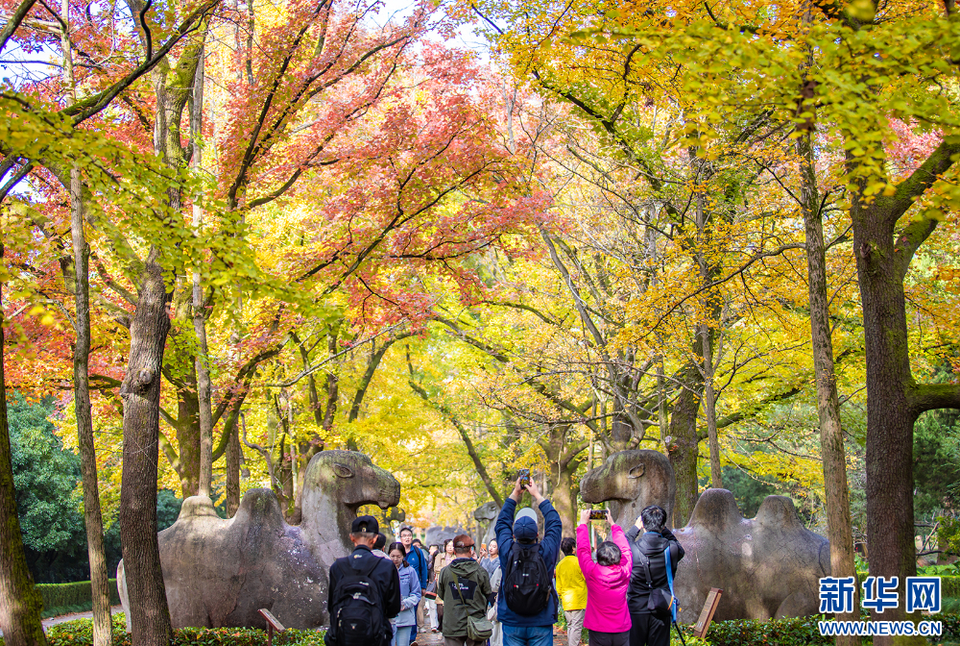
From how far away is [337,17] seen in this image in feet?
37.6

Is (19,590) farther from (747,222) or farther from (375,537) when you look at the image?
(747,222)

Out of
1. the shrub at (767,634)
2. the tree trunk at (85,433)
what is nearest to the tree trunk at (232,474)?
the tree trunk at (85,433)

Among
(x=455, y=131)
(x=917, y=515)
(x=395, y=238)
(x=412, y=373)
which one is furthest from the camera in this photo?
(x=412, y=373)

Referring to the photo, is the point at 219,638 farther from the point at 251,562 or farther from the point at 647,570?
the point at 647,570

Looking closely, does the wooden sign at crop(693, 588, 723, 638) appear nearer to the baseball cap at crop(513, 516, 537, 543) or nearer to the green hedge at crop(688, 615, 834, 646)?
the green hedge at crop(688, 615, 834, 646)

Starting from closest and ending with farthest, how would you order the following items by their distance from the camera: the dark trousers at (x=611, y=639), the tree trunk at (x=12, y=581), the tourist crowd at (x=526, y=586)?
the tourist crowd at (x=526, y=586)
the dark trousers at (x=611, y=639)
the tree trunk at (x=12, y=581)

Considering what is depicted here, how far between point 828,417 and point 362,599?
549cm

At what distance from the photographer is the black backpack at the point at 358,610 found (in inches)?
206

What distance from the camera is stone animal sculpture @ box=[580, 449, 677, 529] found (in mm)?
10117

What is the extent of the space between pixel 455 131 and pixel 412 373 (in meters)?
14.4

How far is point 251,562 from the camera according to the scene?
9.84 m

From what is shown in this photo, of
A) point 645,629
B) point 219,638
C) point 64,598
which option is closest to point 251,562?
point 219,638

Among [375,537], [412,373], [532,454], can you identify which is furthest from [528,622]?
[412,373]

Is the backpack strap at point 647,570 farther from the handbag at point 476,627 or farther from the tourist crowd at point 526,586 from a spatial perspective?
the handbag at point 476,627
